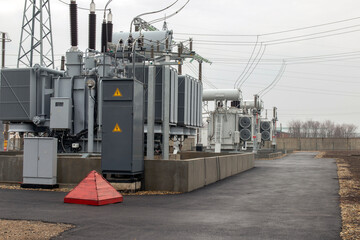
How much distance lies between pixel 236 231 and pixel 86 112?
16.2 metres

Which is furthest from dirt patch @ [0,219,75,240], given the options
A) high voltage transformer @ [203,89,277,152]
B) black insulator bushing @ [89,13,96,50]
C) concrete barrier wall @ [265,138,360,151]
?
concrete barrier wall @ [265,138,360,151]

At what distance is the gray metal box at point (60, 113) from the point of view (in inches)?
942

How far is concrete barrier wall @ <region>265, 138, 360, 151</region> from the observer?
100562 millimetres

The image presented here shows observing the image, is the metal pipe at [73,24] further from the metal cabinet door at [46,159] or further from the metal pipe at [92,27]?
the metal cabinet door at [46,159]

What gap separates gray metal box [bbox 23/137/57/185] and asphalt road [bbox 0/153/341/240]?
1016 millimetres

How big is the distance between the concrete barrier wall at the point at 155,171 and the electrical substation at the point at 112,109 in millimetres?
38

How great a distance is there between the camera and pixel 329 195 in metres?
15.9

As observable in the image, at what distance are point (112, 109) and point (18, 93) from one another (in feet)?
34.9

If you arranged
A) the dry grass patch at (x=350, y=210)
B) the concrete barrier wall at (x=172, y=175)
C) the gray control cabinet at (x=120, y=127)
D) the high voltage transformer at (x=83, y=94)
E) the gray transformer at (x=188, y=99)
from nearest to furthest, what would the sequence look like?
the dry grass patch at (x=350, y=210), the gray control cabinet at (x=120, y=127), the concrete barrier wall at (x=172, y=175), the high voltage transformer at (x=83, y=94), the gray transformer at (x=188, y=99)

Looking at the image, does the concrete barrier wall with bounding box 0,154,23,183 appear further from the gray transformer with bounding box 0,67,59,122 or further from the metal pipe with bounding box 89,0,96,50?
the metal pipe with bounding box 89,0,96,50

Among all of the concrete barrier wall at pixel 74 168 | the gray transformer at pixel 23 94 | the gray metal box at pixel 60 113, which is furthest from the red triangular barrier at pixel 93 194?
the gray transformer at pixel 23 94

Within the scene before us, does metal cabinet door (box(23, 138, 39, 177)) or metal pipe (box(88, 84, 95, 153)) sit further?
metal pipe (box(88, 84, 95, 153))

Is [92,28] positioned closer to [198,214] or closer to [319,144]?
[198,214]

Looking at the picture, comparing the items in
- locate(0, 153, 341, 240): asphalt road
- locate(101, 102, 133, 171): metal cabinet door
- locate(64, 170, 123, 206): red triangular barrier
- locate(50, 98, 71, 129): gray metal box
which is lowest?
locate(0, 153, 341, 240): asphalt road
